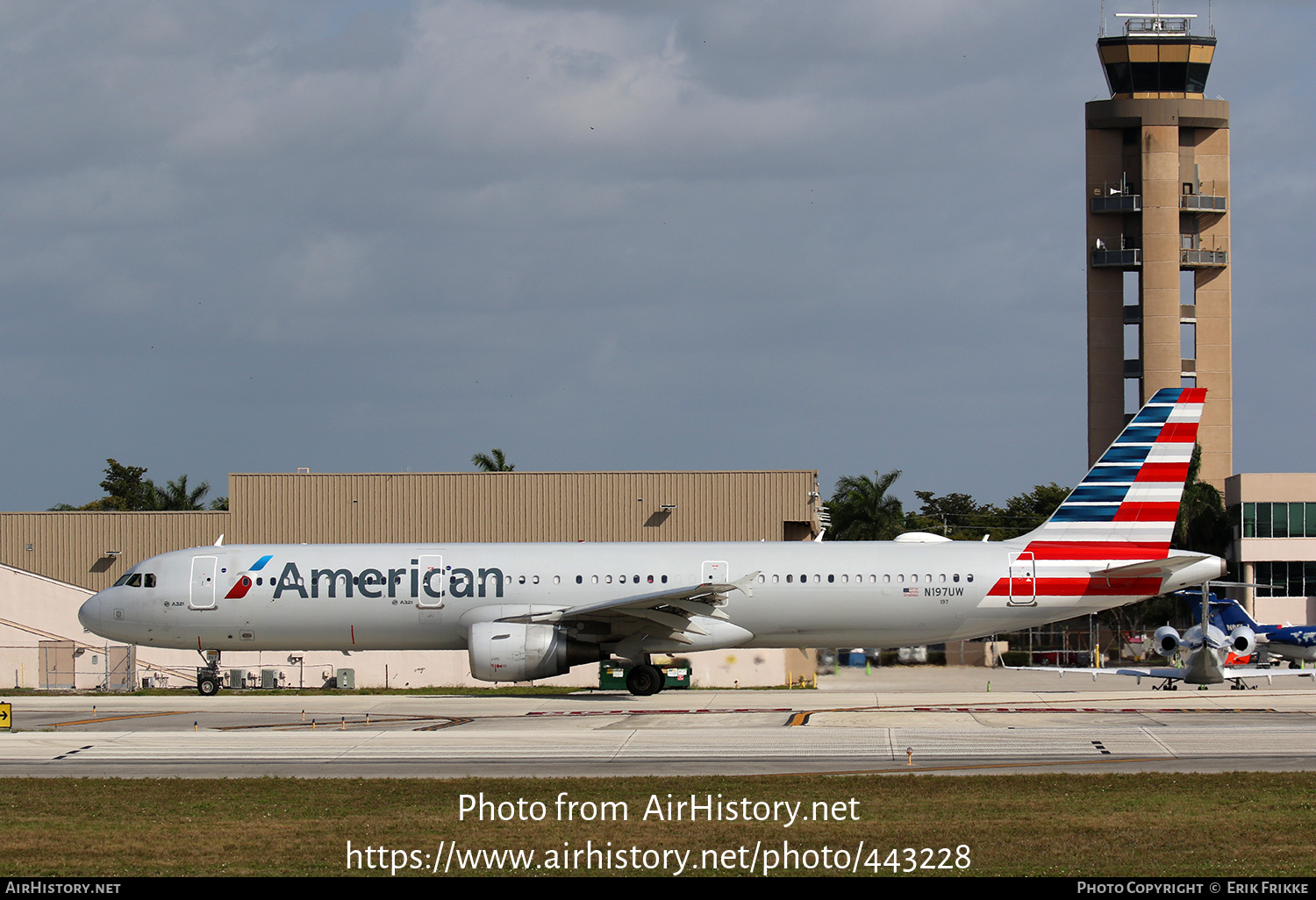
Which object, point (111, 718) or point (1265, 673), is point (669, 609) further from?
point (1265, 673)

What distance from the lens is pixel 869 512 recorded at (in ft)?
209

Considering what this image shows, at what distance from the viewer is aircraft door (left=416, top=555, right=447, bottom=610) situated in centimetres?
2994

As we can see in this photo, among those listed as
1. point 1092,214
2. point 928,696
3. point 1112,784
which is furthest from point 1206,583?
point 1092,214

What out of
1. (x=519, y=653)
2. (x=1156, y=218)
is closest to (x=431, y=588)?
(x=519, y=653)

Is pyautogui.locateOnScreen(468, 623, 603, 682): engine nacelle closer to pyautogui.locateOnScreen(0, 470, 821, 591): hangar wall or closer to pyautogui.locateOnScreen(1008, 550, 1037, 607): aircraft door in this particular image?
pyautogui.locateOnScreen(1008, 550, 1037, 607): aircraft door

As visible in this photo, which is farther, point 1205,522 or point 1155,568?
point 1205,522

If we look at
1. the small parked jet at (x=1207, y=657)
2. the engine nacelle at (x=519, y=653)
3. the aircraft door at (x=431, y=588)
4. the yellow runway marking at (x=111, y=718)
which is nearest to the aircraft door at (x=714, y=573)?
the engine nacelle at (x=519, y=653)

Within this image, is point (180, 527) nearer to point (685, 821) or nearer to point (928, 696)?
point (928, 696)

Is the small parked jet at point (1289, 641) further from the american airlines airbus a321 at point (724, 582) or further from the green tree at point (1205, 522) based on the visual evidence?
the green tree at point (1205, 522)

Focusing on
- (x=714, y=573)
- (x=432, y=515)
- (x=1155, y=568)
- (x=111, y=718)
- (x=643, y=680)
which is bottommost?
(x=111, y=718)

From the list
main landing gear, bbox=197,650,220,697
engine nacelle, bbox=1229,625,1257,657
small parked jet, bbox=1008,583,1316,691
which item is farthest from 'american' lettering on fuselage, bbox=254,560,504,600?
engine nacelle, bbox=1229,625,1257,657

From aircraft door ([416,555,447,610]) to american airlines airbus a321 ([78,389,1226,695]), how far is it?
30 millimetres

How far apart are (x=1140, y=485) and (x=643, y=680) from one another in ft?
39.5

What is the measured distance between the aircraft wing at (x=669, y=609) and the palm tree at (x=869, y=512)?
35.0 meters
